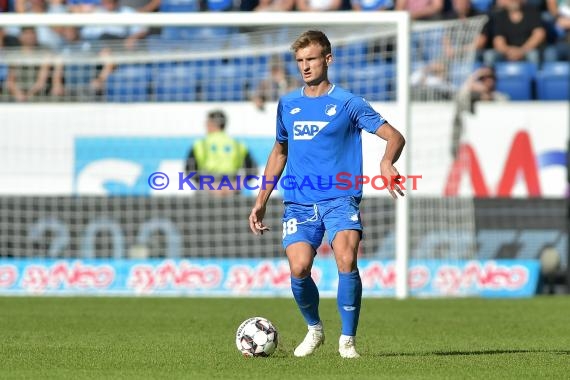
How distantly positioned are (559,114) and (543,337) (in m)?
8.79

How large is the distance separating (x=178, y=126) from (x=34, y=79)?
219cm

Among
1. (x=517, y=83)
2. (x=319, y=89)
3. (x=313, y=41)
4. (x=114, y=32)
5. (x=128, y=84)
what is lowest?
(x=319, y=89)

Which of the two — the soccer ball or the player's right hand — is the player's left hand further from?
the soccer ball

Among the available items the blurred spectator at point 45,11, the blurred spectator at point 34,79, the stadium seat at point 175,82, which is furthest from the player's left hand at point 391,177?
the blurred spectator at point 45,11

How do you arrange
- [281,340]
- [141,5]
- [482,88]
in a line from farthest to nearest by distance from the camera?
[141,5] < [482,88] < [281,340]

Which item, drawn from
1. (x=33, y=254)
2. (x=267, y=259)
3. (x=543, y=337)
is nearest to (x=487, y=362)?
(x=543, y=337)

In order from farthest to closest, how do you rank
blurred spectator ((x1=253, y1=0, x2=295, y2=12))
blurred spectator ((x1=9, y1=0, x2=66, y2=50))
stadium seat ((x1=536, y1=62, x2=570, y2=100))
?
blurred spectator ((x1=253, y1=0, x2=295, y2=12)) < stadium seat ((x1=536, y1=62, x2=570, y2=100)) < blurred spectator ((x1=9, y1=0, x2=66, y2=50))

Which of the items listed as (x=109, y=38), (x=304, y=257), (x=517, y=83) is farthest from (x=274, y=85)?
(x=304, y=257)

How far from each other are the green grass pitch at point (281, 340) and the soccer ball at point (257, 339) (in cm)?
11

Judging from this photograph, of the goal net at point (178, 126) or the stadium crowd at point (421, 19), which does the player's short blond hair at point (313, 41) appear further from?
the stadium crowd at point (421, 19)

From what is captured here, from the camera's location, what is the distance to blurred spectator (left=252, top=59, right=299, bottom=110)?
698 inches

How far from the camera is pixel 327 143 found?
27.6ft

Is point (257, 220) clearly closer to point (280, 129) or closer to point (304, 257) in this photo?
point (304, 257)

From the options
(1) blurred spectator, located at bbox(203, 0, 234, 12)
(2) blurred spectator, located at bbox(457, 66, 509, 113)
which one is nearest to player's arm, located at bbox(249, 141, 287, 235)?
(2) blurred spectator, located at bbox(457, 66, 509, 113)
